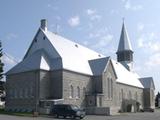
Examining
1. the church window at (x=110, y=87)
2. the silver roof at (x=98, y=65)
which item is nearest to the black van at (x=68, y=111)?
the silver roof at (x=98, y=65)

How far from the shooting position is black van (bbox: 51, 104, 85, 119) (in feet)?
130

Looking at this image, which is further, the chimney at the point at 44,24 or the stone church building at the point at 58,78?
the chimney at the point at 44,24

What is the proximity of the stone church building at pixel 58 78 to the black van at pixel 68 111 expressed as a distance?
21.0ft

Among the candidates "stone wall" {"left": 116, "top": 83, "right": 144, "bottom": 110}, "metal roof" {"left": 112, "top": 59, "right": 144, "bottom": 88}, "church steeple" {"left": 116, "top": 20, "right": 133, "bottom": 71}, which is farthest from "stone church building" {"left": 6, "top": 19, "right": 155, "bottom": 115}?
"church steeple" {"left": 116, "top": 20, "right": 133, "bottom": 71}

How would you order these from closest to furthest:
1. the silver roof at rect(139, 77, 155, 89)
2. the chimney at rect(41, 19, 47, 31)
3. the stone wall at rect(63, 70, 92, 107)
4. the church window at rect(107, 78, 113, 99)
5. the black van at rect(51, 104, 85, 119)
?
the black van at rect(51, 104, 85, 119)
the stone wall at rect(63, 70, 92, 107)
the chimney at rect(41, 19, 47, 31)
the church window at rect(107, 78, 113, 99)
the silver roof at rect(139, 77, 155, 89)

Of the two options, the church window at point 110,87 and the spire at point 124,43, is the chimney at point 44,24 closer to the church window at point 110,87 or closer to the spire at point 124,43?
the church window at point 110,87

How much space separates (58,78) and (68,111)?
12115mm

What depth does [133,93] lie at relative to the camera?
8444 centimetres

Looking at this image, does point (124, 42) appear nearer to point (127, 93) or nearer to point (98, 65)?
point (127, 93)

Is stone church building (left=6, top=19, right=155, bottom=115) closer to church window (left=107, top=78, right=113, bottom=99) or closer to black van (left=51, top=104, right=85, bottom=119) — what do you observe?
church window (left=107, top=78, right=113, bottom=99)

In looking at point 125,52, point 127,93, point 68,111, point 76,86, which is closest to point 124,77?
point 127,93

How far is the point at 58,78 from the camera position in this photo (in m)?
51.7

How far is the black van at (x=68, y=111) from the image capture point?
39719 millimetres

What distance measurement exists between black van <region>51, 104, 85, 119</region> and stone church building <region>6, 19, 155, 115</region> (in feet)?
21.0
